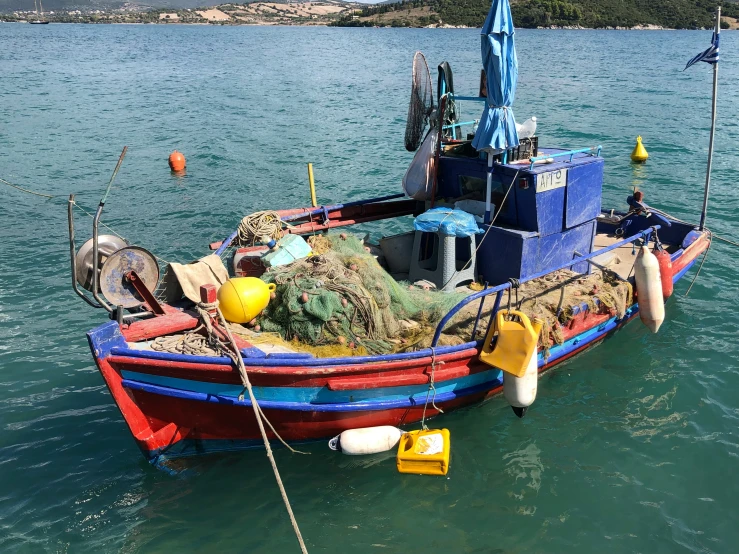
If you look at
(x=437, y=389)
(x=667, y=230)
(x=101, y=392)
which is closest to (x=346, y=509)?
(x=437, y=389)

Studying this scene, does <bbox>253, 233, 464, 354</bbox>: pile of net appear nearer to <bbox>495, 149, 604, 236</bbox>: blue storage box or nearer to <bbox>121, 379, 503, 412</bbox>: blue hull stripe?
<bbox>121, 379, 503, 412</bbox>: blue hull stripe

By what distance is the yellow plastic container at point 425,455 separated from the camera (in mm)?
7719

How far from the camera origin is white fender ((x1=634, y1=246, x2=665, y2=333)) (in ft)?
33.3

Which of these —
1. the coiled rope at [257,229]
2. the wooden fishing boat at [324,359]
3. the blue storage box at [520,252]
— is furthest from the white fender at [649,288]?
the coiled rope at [257,229]

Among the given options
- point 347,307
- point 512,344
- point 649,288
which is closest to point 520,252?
point 512,344

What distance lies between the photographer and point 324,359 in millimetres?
7555

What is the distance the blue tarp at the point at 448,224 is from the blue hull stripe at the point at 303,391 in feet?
7.23

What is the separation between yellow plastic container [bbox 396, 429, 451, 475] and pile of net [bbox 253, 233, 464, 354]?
48.7 inches

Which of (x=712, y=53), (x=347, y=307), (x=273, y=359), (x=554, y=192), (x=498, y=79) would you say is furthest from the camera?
(x=712, y=53)

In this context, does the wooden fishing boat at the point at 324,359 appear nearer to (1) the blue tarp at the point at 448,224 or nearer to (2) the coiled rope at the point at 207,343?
(2) the coiled rope at the point at 207,343

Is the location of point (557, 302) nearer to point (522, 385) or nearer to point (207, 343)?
point (522, 385)

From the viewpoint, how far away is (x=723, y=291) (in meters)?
13.7

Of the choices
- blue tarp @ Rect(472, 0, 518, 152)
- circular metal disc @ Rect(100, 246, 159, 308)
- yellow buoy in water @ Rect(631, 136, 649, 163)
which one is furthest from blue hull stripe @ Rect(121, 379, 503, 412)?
yellow buoy in water @ Rect(631, 136, 649, 163)

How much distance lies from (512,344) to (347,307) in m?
2.12
